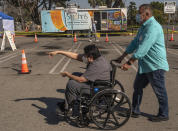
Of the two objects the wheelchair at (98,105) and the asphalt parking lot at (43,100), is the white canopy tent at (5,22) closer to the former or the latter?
the asphalt parking lot at (43,100)

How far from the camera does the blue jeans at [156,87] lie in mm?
3297

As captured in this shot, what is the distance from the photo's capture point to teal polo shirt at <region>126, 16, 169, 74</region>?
309 cm

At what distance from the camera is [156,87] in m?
3.35

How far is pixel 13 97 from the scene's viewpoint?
16.2 ft

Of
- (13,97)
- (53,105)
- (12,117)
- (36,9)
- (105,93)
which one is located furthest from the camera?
(36,9)

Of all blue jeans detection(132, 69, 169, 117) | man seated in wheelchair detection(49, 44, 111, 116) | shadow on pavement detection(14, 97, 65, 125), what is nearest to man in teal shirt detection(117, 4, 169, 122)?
blue jeans detection(132, 69, 169, 117)

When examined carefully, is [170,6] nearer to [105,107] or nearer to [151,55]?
[151,55]

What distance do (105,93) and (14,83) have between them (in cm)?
384

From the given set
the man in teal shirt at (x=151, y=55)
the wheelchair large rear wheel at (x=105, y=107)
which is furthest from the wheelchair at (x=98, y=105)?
the man in teal shirt at (x=151, y=55)

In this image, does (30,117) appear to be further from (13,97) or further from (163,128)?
(163,128)

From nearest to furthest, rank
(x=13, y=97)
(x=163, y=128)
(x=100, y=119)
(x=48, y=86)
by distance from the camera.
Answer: (x=163, y=128) → (x=100, y=119) → (x=13, y=97) → (x=48, y=86)

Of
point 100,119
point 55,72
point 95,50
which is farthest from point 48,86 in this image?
point 95,50


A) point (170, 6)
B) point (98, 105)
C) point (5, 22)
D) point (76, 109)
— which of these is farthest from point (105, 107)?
point (5, 22)

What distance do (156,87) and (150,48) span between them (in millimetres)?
658
